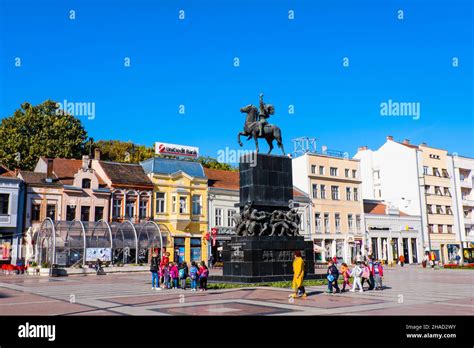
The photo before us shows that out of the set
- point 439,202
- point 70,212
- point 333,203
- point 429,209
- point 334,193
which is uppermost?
point 334,193

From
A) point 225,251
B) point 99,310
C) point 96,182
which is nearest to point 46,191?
point 96,182

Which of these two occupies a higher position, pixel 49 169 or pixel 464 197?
pixel 49 169

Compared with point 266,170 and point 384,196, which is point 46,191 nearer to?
point 266,170

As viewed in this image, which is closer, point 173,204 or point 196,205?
point 173,204

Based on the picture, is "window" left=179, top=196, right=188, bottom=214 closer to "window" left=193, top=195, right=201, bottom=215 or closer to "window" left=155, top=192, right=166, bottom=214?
"window" left=193, top=195, right=201, bottom=215

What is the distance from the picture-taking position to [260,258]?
74.9 feet

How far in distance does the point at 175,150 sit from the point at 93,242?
23549 millimetres

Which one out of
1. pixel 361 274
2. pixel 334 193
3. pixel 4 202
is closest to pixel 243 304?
pixel 361 274

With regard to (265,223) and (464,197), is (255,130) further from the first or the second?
(464,197)

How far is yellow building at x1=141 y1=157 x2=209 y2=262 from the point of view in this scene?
52094mm

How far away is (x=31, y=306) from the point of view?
49.1ft

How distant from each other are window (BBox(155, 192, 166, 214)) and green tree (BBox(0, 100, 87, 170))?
1595cm

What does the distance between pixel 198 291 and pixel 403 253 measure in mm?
52259

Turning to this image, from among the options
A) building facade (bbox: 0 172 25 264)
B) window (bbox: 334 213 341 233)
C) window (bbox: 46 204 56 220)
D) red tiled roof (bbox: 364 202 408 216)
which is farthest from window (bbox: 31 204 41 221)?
red tiled roof (bbox: 364 202 408 216)
